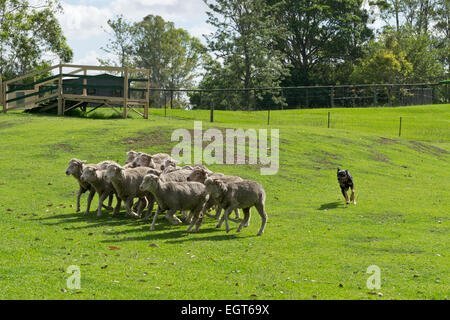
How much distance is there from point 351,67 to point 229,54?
20087mm

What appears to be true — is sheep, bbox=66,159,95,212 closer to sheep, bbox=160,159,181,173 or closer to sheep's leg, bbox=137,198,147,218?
sheep's leg, bbox=137,198,147,218

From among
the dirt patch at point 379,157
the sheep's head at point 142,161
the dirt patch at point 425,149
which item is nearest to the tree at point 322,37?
the dirt patch at point 425,149

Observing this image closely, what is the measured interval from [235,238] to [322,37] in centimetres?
6437

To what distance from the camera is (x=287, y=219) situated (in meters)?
14.1

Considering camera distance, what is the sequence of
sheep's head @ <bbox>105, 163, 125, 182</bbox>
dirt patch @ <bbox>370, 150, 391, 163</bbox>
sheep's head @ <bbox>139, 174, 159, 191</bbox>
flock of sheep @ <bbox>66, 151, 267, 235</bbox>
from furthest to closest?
dirt patch @ <bbox>370, 150, 391, 163</bbox>
sheep's head @ <bbox>105, 163, 125, 182</bbox>
flock of sheep @ <bbox>66, 151, 267, 235</bbox>
sheep's head @ <bbox>139, 174, 159, 191</bbox>

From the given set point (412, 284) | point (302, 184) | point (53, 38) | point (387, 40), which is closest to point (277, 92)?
point (387, 40)

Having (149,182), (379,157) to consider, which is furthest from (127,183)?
(379,157)

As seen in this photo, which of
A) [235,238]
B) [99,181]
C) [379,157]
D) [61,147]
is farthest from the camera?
[379,157]

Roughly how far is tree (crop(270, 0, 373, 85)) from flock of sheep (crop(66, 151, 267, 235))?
57.3 meters

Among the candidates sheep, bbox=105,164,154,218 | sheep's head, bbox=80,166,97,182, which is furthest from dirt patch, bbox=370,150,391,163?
sheep's head, bbox=80,166,97,182

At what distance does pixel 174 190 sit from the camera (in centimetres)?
1216

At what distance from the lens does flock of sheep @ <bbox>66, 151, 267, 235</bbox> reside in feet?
39.6

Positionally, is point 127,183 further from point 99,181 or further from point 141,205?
point 99,181
